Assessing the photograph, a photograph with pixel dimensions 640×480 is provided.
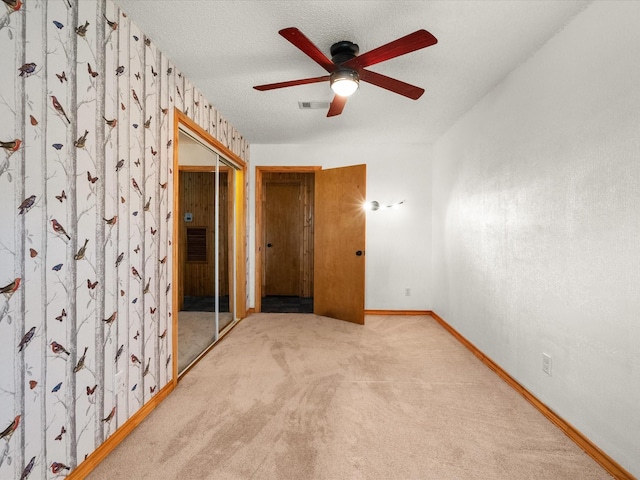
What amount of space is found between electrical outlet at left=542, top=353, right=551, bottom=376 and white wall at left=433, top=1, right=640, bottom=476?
4 centimetres

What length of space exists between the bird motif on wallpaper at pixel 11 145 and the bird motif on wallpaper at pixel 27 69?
253 millimetres

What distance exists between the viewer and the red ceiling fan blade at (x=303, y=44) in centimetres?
140

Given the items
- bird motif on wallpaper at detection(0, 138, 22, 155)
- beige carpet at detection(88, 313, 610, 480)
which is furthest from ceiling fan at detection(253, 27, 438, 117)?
beige carpet at detection(88, 313, 610, 480)

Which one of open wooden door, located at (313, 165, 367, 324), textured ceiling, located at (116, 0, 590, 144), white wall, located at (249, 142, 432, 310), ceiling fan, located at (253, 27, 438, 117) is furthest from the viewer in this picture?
white wall, located at (249, 142, 432, 310)

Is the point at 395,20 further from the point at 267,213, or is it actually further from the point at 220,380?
the point at 267,213

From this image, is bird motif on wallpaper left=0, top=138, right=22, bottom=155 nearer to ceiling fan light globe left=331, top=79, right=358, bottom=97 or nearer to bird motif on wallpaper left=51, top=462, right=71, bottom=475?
bird motif on wallpaper left=51, top=462, right=71, bottom=475

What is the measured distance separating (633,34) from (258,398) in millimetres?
2852

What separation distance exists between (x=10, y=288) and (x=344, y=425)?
5.61 feet

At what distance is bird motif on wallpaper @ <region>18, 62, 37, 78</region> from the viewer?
3.71 ft

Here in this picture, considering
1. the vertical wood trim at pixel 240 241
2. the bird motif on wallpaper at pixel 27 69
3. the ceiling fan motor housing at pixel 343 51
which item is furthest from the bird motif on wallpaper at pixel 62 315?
the vertical wood trim at pixel 240 241

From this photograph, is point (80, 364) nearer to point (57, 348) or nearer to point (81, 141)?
point (57, 348)

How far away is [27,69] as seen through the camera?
115 centimetres

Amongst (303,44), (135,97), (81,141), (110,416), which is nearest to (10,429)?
(110,416)

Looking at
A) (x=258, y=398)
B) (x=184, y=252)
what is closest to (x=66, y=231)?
(x=258, y=398)
